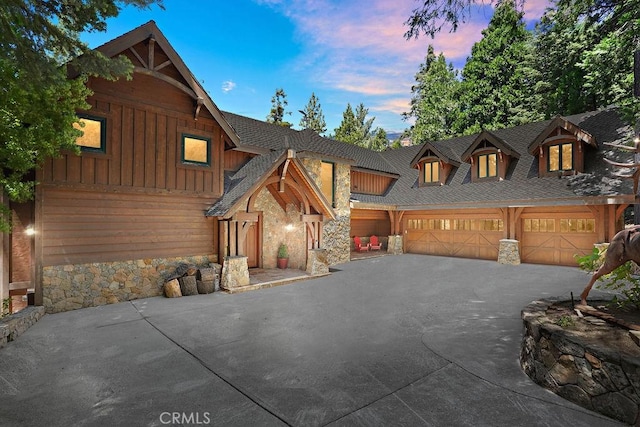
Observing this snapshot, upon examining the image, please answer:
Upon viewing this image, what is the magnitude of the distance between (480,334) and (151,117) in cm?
1019

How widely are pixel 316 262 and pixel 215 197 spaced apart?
450 cm

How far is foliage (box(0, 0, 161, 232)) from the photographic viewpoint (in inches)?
186

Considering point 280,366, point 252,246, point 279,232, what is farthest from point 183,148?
point 280,366

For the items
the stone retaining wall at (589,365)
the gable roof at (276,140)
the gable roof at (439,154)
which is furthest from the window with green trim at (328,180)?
the stone retaining wall at (589,365)

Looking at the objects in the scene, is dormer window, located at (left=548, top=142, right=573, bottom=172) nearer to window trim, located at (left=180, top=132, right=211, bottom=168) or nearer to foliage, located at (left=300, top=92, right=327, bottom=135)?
window trim, located at (left=180, top=132, right=211, bottom=168)

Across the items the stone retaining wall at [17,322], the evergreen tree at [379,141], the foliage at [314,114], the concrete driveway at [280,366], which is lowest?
the concrete driveway at [280,366]

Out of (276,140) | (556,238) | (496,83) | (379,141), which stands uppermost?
(496,83)

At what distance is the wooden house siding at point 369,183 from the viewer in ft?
63.8

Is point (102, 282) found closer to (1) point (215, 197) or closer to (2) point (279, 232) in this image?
(1) point (215, 197)

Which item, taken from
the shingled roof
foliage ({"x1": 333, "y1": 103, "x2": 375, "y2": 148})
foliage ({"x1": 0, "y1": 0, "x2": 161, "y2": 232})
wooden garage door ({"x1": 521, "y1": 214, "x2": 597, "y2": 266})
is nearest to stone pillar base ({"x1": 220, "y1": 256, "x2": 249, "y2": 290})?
foliage ({"x1": 0, "y1": 0, "x2": 161, "y2": 232})

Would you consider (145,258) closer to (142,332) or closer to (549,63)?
(142,332)

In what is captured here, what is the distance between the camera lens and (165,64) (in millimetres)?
9219

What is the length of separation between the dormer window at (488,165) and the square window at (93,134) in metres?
17.2

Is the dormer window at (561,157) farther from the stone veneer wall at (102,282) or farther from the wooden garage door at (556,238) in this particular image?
the stone veneer wall at (102,282)
